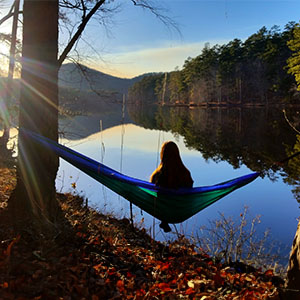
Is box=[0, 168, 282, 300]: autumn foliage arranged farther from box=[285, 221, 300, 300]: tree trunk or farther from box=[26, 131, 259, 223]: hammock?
box=[26, 131, 259, 223]: hammock

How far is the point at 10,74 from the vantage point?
7199 millimetres

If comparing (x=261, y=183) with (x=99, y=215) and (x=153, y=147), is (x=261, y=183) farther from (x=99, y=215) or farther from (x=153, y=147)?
(x=153, y=147)

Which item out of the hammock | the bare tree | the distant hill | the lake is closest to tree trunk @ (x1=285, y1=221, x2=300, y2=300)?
the hammock

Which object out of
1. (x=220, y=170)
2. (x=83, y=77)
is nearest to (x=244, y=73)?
(x=220, y=170)

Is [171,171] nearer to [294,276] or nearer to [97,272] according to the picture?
[97,272]

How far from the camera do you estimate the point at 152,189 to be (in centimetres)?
264

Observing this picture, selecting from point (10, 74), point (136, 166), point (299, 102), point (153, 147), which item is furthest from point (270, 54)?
point (10, 74)

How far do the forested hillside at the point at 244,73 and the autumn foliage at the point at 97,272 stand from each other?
107ft

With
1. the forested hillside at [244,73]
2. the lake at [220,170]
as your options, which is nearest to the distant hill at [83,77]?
the lake at [220,170]

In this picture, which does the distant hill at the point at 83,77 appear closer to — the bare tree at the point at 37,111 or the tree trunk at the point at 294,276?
the bare tree at the point at 37,111

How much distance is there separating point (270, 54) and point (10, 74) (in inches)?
1483

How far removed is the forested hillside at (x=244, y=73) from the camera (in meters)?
37.5

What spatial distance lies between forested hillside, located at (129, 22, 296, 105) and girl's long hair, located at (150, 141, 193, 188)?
105 ft

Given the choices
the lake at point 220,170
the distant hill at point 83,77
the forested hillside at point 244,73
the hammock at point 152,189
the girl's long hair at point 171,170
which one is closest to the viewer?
the hammock at point 152,189
